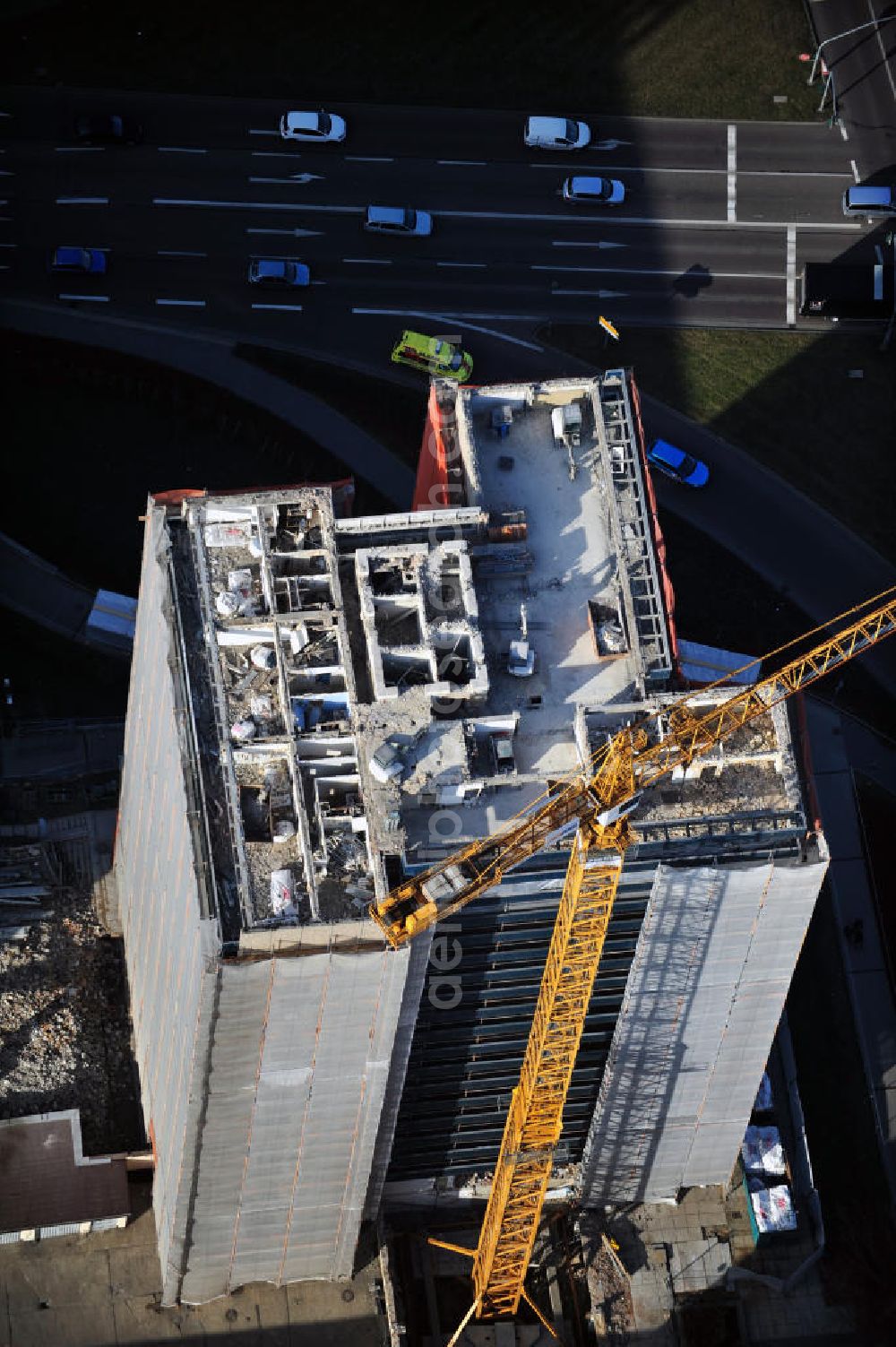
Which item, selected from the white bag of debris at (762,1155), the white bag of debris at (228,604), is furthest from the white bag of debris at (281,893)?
the white bag of debris at (762,1155)

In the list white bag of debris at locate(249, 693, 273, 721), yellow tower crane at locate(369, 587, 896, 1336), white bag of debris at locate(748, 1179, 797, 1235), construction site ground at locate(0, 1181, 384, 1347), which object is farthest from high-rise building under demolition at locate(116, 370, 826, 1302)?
white bag of debris at locate(748, 1179, 797, 1235)

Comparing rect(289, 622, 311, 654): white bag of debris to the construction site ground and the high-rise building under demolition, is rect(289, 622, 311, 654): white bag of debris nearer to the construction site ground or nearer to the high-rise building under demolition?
the high-rise building under demolition

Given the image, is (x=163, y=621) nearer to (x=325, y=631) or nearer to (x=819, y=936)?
(x=325, y=631)

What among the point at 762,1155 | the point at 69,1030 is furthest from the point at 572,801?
the point at 69,1030

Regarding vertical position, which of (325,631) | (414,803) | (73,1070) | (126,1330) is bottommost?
(126,1330)

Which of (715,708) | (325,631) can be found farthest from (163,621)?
(715,708)

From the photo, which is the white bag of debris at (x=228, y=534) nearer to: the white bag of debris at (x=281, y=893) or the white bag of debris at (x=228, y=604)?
the white bag of debris at (x=228, y=604)
